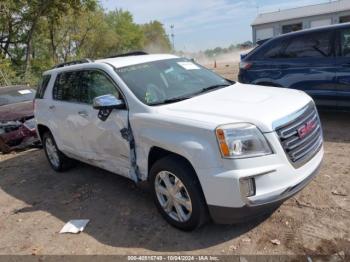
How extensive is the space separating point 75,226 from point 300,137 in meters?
2.71

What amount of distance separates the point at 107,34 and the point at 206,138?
46452 millimetres

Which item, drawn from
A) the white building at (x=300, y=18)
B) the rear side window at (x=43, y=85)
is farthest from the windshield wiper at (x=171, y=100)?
the white building at (x=300, y=18)

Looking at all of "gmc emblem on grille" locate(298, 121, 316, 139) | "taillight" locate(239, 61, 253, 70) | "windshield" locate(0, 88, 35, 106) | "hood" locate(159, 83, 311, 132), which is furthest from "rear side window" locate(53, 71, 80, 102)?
"windshield" locate(0, 88, 35, 106)

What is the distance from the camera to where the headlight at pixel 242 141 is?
3.43 metres

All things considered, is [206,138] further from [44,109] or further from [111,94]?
[44,109]

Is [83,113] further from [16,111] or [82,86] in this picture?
[16,111]

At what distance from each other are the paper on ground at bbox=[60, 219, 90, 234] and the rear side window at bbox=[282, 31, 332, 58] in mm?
4912

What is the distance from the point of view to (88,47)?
44719 millimetres

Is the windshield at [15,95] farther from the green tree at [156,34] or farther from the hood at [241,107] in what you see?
the green tree at [156,34]

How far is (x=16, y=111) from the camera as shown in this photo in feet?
29.8

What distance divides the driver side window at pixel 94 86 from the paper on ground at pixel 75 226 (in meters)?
1.54

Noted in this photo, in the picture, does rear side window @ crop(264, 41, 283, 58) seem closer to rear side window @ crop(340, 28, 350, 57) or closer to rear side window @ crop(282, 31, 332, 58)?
rear side window @ crop(282, 31, 332, 58)

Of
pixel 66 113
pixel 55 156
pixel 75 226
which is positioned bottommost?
pixel 75 226

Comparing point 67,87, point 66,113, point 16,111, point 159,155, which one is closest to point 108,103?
point 159,155
